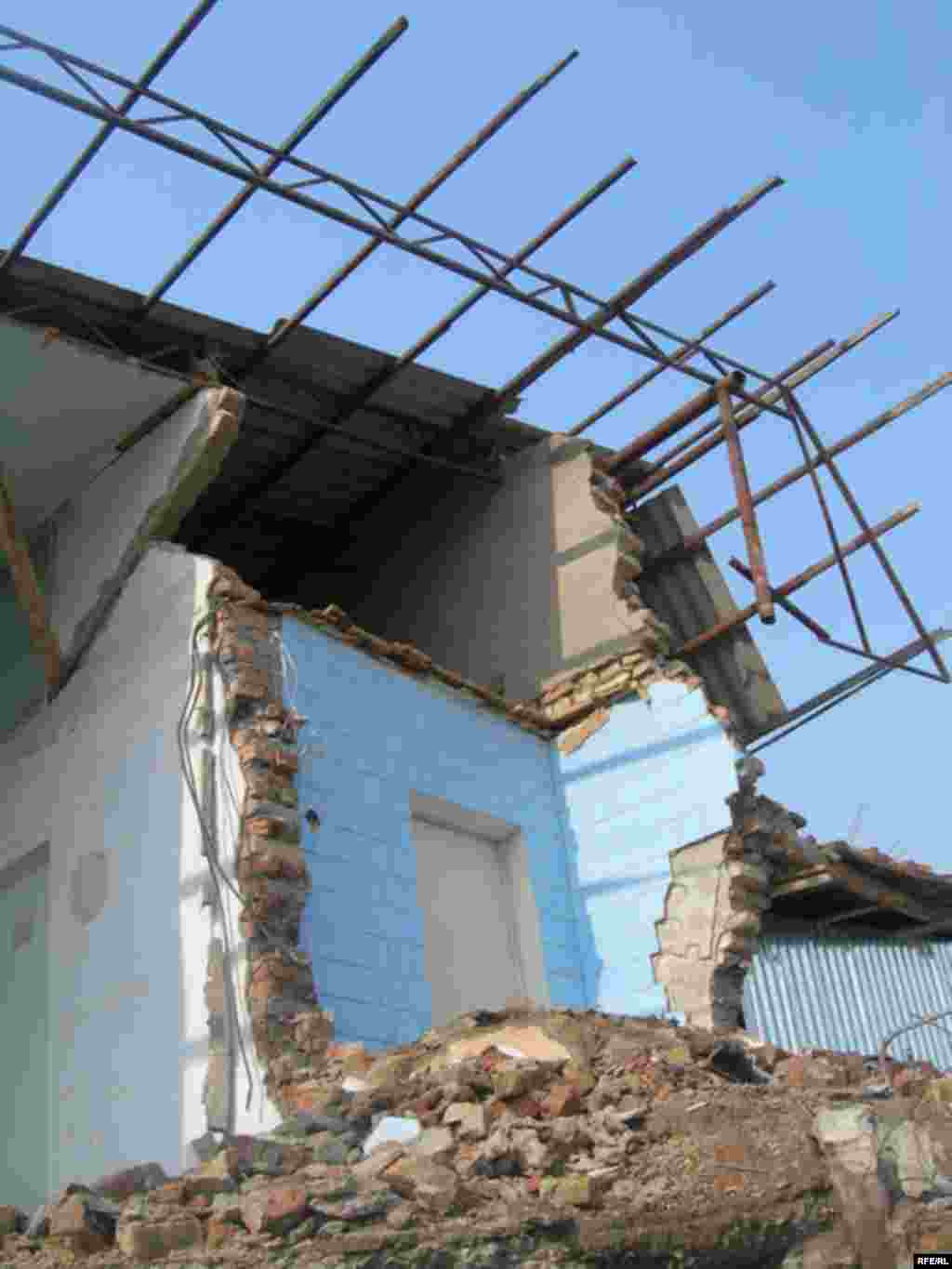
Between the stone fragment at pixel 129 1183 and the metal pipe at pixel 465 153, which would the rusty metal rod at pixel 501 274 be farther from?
the stone fragment at pixel 129 1183

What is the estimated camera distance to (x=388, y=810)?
34.3 feet

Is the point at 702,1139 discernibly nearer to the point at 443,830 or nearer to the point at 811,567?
the point at 443,830

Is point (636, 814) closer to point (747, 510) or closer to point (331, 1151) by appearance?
point (747, 510)

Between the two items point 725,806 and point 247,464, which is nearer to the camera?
point 725,806

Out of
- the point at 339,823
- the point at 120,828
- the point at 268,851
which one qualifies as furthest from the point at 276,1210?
the point at 120,828

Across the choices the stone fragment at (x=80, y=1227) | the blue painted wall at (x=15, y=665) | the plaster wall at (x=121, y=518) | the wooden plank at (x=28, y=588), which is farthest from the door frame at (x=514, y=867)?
the stone fragment at (x=80, y=1227)

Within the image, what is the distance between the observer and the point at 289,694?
33.2 ft

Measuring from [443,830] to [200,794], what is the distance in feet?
7.81

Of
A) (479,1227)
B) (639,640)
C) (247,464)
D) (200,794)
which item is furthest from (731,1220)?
(247,464)

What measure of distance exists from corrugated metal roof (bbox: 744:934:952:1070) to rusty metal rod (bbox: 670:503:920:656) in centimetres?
248

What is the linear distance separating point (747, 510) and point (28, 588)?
5.12 m

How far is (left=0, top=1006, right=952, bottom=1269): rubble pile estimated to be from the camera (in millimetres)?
5332

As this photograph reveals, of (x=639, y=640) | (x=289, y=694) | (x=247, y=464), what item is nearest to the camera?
(x=289, y=694)

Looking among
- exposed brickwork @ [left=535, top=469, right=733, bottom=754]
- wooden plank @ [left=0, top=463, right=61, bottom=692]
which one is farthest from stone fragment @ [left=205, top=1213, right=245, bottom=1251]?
exposed brickwork @ [left=535, top=469, right=733, bottom=754]
